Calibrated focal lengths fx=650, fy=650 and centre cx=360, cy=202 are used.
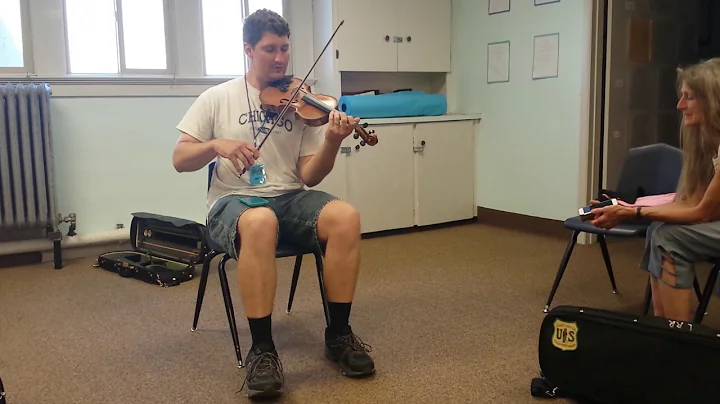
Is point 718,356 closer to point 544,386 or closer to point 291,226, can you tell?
point 544,386

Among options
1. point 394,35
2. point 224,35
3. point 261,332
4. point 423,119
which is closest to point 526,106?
point 423,119

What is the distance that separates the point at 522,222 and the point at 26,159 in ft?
8.93

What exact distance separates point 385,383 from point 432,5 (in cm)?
292

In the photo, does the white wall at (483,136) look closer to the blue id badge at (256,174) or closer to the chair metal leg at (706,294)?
the chair metal leg at (706,294)

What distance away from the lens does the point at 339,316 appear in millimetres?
1880

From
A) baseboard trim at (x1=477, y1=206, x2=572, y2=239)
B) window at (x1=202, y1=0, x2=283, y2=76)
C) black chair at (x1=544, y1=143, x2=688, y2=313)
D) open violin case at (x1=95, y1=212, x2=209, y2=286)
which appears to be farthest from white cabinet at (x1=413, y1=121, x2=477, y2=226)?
black chair at (x1=544, y1=143, x2=688, y2=313)

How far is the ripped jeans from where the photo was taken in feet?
5.62

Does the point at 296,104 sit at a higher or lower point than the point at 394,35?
lower

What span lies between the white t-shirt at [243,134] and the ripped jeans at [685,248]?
1.04 metres

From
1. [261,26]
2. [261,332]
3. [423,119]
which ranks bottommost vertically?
[261,332]

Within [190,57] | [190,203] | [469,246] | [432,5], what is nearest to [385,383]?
[469,246]

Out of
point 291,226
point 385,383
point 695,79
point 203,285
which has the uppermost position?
point 695,79

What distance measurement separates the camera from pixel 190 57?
3580mm

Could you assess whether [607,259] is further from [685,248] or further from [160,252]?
[160,252]
